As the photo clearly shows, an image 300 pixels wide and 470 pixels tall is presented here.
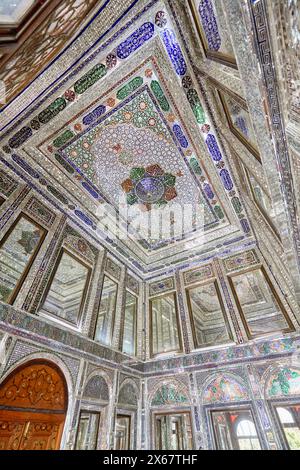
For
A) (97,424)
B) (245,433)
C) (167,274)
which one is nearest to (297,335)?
(167,274)

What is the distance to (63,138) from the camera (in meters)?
4.69

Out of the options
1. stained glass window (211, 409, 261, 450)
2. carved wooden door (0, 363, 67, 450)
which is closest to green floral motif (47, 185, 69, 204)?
carved wooden door (0, 363, 67, 450)

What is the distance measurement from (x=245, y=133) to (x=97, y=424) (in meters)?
5.58

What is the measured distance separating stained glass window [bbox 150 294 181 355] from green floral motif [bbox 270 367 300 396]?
2.99m

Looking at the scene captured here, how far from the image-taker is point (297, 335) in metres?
4.56

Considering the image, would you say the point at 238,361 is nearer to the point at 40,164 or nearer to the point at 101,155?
the point at 101,155

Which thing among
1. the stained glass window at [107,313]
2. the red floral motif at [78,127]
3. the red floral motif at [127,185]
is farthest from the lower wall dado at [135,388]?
the red floral motif at [78,127]

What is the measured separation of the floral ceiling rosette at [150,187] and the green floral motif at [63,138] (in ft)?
4.85

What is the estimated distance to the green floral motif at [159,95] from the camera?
417 centimetres

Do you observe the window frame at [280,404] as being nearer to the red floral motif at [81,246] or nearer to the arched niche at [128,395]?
the arched niche at [128,395]

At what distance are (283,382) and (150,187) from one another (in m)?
4.83

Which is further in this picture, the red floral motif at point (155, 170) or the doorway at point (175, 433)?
the doorway at point (175, 433)

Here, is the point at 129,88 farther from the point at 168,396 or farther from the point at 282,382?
the point at 168,396

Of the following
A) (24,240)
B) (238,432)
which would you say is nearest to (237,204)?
(24,240)
